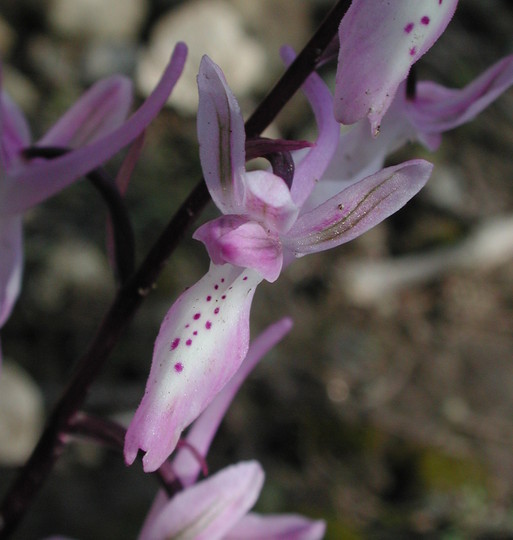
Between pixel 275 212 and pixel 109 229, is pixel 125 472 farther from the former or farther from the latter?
pixel 275 212

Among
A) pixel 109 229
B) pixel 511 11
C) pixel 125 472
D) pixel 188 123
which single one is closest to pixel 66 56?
pixel 188 123

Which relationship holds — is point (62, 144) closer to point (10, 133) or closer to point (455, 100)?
point (10, 133)

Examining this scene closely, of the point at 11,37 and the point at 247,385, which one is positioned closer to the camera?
the point at 247,385

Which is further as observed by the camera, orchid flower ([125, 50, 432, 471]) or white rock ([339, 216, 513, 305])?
white rock ([339, 216, 513, 305])

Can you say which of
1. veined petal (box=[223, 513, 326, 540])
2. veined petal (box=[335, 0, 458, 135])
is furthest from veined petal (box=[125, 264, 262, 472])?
veined petal (box=[223, 513, 326, 540])

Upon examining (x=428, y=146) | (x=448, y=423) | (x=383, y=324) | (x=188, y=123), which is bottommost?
(x=448, y=423)

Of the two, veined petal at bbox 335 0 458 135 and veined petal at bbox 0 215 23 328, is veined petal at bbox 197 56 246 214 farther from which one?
veined petal at bbox 0 215 23 328
